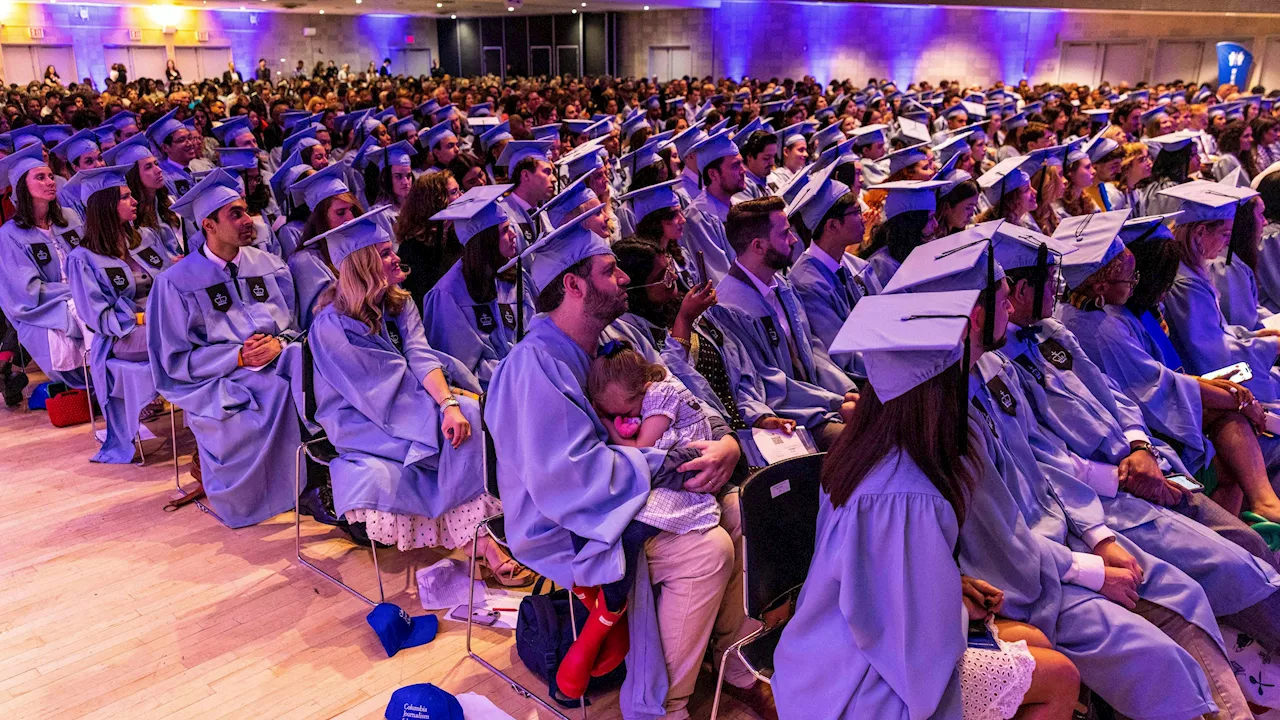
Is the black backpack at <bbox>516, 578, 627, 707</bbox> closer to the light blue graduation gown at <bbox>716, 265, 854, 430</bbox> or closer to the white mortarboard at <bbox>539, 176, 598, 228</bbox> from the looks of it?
the light blue graduation gown at <bbox>716, 265, 854, 430</bbox>

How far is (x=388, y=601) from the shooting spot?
3752 millimetres

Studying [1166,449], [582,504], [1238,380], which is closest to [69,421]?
[582,504]

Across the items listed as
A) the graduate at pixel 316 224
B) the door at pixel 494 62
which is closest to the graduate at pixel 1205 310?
the graduate at pixel 316 224

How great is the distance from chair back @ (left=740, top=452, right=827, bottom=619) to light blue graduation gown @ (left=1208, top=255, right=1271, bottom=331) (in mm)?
3466

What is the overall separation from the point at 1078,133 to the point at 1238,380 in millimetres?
7174

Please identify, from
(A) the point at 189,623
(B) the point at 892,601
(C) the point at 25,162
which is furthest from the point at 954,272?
(C) the point at 25,162

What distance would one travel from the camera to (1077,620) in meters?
2.48

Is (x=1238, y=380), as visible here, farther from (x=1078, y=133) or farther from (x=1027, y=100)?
(x=1027, y=100)

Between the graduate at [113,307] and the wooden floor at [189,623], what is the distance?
0.40 metres

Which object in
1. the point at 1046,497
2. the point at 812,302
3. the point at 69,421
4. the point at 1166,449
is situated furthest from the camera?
the point at 69,421

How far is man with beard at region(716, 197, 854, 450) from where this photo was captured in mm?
3771

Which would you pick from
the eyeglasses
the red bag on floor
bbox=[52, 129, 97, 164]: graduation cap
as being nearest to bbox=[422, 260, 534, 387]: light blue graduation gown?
the eyeglasses

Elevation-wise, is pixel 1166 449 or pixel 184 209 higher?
pixel 184 209

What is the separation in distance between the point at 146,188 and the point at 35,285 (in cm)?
85
